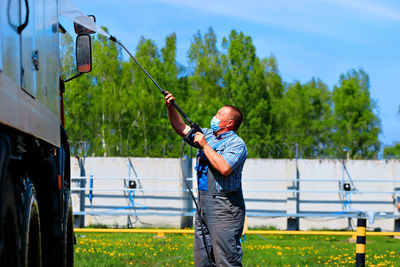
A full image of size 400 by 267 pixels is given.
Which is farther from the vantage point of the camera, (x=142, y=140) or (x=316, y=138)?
(x=316, y=138)

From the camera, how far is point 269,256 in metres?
11.1

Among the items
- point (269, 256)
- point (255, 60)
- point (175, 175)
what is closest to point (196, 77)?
point (255, 60)

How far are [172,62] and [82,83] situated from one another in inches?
385

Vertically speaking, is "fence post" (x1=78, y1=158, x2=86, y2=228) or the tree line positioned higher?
the tree line

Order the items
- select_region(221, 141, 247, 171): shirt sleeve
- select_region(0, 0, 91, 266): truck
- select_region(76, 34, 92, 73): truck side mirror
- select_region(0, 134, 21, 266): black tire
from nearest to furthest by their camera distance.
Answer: select_region(0, 134, 21, 266): black tire
select_region(0, 0, 91, 266): truck
select_region(221, 141, 247, 171): shirt sleeve
select_region(76, 34, 92, 73): truck side mirror

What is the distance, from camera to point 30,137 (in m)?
4.06

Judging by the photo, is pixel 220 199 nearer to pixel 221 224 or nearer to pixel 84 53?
pixel 221 224

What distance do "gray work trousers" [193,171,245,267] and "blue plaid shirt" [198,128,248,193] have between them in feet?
0.19

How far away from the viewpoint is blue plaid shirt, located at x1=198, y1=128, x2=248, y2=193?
5.89 m

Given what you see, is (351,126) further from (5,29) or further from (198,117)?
(5,29)

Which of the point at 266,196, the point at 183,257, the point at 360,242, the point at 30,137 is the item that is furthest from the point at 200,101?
the point at 30,137

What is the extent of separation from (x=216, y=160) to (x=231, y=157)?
0.59ft

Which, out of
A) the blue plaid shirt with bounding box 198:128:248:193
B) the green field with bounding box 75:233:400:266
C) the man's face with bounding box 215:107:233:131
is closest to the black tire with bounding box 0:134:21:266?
the blue plaid shirt with bounding box 198:128:248:193

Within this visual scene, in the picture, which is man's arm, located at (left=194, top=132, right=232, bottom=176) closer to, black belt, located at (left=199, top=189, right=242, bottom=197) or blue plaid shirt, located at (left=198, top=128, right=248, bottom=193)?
blue plaid shirt, located at (left=198, top=128, right=248, bottom=193)
